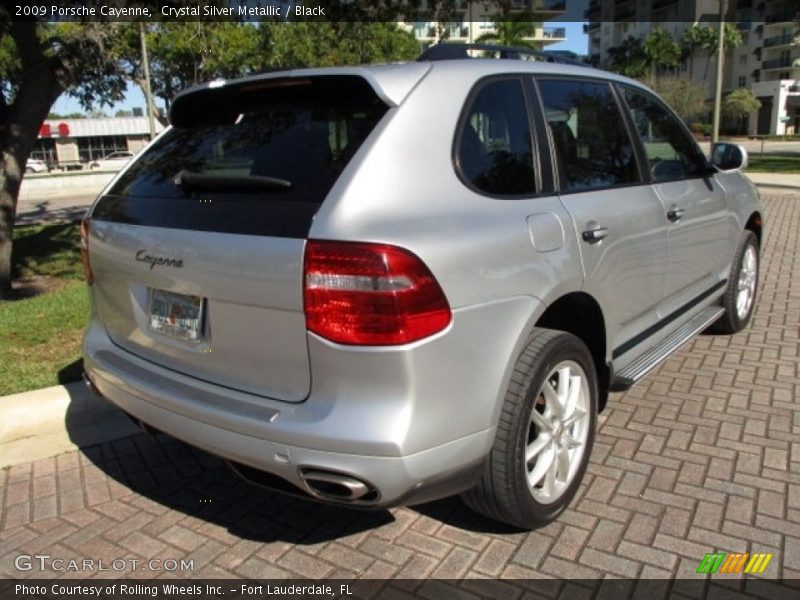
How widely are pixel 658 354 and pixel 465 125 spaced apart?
5.93ft

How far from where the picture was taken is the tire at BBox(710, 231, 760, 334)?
4906mm

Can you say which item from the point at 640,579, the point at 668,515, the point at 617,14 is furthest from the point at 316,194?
the point at 617,14

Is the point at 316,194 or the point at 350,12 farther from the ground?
the point at 350,12

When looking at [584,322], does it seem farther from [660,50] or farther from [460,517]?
[660,50]

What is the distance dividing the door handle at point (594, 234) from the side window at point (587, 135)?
21 cm

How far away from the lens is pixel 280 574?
2.65 m

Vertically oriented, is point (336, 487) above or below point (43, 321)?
above

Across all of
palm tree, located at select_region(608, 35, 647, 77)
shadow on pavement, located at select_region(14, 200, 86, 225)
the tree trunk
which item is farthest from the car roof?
palm tree, located at select_region(608, 35, 647, 77)

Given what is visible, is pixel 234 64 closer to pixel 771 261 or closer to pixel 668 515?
pixel 771 261

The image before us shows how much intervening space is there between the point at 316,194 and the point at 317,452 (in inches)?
32.5

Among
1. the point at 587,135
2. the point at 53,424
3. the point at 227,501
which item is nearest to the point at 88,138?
the point at 53,424

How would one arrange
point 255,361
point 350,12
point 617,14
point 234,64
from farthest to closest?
point 617,14 < point 234,64 < point 350,12 < point 255,361

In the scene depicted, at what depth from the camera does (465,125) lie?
2539 millimetres

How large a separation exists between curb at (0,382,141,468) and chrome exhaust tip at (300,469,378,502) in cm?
200
